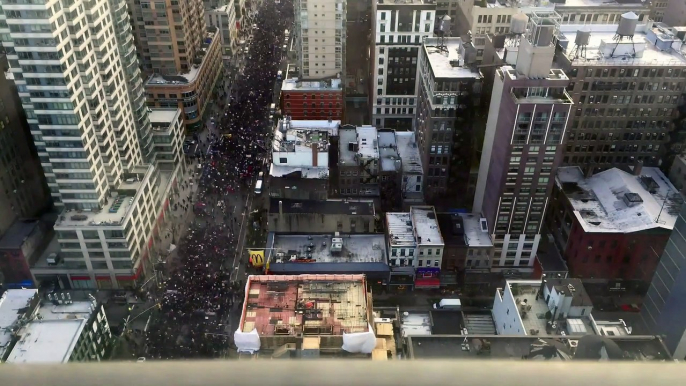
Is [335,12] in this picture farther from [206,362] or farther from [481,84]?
[206,362]

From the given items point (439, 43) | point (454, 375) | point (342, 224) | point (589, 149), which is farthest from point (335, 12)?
point (454, 375)

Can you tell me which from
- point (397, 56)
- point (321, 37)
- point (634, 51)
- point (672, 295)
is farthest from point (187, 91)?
point (672, 295)

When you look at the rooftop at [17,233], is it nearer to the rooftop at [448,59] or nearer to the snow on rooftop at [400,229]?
the snow on rooftop at [400,229]

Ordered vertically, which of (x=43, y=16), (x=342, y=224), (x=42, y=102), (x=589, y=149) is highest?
(x=43, y=16)

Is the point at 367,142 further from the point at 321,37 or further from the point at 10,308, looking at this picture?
the point at 10,308

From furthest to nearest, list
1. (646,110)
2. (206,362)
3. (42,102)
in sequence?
(646,110) < (42,102) < (206,362)

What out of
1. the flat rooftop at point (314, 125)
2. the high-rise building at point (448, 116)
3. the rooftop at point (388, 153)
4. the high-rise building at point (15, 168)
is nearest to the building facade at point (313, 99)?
the flat rooftop at point (314, 125)
